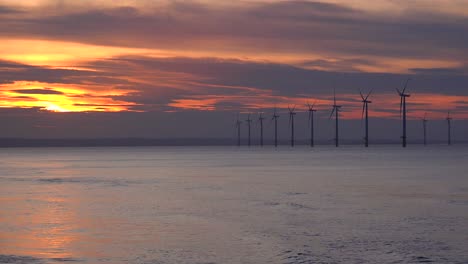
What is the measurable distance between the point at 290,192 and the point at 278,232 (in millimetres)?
18965

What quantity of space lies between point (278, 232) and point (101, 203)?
14502 millimetres

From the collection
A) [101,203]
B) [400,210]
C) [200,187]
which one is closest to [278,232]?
[400,210]

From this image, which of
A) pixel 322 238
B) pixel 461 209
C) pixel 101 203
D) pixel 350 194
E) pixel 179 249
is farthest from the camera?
pixel 350 194

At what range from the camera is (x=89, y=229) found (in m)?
25.4

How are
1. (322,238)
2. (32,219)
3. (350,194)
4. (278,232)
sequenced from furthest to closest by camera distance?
(350,194) < (32,219) < (278,232) < (322,238)

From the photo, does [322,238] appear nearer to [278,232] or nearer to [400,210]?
[278,232]

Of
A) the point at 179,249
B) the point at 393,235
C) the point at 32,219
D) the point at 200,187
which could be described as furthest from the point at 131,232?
the point at 200,187

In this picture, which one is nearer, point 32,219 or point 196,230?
point 196,230

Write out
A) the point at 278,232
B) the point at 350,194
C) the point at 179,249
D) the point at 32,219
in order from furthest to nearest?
the point at 350,194, the point at 32,219, the point at 278,232, the point at 179,249

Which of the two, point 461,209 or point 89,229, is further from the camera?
point 461,209

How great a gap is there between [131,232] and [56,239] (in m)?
2.57

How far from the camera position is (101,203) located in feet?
119

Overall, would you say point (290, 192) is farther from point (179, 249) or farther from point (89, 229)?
point (179, 249)

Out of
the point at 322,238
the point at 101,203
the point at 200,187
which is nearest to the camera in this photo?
the point at 322,238
